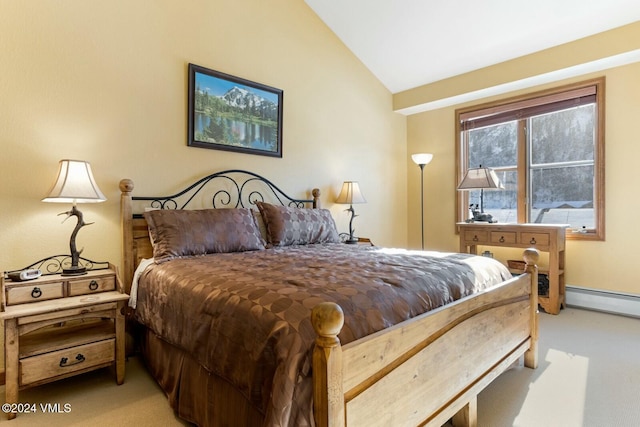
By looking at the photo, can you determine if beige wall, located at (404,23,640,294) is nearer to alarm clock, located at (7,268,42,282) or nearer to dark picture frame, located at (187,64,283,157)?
dark picture frame, located at (187,64,283,157)

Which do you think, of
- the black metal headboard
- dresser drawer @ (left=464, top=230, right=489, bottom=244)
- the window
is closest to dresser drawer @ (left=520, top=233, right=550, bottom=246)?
dresser drawer @ (left=464, top=230, right=489, bottom=244)

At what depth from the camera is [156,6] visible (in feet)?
8.85

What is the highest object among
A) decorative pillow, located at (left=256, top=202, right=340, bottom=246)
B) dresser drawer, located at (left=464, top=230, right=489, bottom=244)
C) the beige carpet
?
decorative pillow, located at (left=256, top=202, right=340, bottom=246)

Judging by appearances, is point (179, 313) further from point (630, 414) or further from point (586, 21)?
point (586, 21)

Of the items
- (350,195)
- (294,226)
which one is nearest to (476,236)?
(350,195)

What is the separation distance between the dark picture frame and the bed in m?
0.75

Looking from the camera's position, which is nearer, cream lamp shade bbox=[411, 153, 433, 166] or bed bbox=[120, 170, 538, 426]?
bed bbox=[120, 170, 538, 426]

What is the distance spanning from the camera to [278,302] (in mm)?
1259

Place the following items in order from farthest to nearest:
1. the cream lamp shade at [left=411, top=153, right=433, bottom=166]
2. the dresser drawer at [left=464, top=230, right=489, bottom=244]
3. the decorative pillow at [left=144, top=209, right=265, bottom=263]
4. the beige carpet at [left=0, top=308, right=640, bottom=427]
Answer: the cream lamp shade at [left=411, top=153, right=433, bottom=166] < the dresser drawer at [left=464, top=230, right=489, bottom=244] < the decorative pillow at [left=144, top=209, right=265, bottom=263] < the beige carpet at [left=0, top=308, right=640, bottom=427]

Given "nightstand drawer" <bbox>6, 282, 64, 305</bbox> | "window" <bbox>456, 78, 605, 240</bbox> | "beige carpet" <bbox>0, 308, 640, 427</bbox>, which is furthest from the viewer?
"window" <bbox>456, 78, 605, 240</bbox>

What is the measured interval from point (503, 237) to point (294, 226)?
2229mm

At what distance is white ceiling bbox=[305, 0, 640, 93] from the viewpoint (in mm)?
3086

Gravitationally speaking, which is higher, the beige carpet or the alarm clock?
the alarm clock

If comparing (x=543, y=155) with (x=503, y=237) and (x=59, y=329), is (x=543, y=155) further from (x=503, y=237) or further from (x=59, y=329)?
(x=59, y=329)
